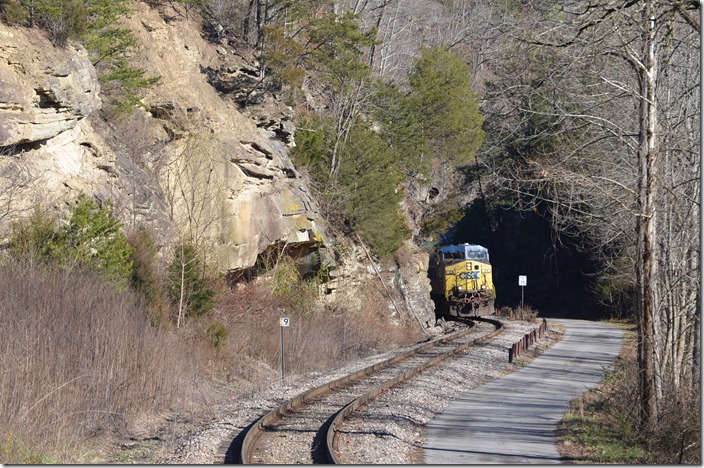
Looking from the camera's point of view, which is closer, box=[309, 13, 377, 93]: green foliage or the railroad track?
the railroad track

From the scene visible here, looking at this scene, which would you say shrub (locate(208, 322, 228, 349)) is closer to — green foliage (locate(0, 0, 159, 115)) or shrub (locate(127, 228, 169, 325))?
shrub (locate(127, 228, 169, 325))

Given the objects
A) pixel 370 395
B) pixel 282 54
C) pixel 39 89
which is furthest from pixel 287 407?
pixel 282 54

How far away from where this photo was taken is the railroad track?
1177 centimetres

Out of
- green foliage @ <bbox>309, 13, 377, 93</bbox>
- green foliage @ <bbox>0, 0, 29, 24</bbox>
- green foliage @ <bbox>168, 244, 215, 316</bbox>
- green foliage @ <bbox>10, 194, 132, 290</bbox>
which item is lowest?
green foliage @ <bbox>168, 244, 215, 316</bbox>

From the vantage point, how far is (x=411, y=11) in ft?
261

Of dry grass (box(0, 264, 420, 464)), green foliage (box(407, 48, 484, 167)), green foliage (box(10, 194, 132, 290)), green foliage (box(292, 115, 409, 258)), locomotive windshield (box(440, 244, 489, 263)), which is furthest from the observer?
green foliage (box(407, 48, 484, 167))

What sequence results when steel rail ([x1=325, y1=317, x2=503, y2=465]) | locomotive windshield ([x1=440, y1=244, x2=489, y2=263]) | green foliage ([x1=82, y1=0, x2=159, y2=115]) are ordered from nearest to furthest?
steel rail ([x1=325, y1=317, x2=503, y2=465])
green foliage ([x1=82, y1=0, x2=159, y2=115])
locomotive windshield ([x1=440, y1=244, x2=489, y2=263])

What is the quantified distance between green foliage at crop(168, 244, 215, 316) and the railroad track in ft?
15.4

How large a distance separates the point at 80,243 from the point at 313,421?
7059 millimetres

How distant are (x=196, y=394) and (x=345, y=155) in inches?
850

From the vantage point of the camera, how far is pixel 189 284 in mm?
22141

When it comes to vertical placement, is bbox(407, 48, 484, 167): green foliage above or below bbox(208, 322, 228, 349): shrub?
above

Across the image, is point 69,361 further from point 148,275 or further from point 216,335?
point 216,335

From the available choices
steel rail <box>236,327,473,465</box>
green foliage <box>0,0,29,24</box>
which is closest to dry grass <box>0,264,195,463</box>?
steel rail <box>236,327,473,465</box>
